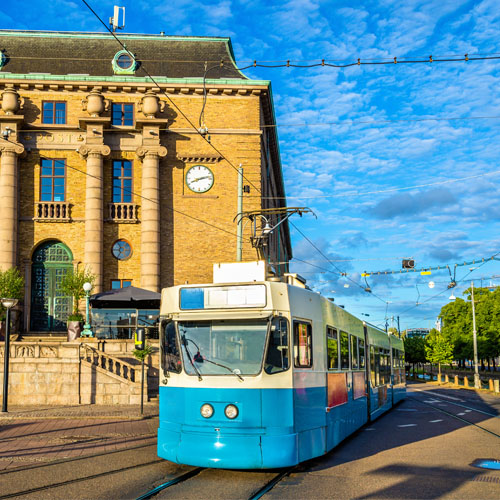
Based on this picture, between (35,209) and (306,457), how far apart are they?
27.0 meters

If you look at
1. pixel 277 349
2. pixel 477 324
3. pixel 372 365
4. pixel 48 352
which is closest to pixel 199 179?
pixel 48 352

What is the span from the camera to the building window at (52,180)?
34.1 meters

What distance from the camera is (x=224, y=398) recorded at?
373 inches

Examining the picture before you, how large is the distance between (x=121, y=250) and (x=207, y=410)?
82.9 ft

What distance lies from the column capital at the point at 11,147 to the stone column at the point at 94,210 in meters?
2.88

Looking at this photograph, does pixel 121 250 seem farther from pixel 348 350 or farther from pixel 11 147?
pixel 348 350

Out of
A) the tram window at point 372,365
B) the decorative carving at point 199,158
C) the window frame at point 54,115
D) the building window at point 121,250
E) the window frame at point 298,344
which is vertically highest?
the window frame at point 54,115

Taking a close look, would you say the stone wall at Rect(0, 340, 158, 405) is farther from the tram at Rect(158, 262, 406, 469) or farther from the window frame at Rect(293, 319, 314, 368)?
the window frame at Rect(293, 319, 314, 368)

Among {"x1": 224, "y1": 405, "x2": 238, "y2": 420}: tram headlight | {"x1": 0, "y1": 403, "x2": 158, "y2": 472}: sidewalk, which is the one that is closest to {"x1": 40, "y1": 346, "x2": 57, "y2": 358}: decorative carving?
{"x1": 0, "y1": 403, "x2": 158, "y2": 472}: sidewalk

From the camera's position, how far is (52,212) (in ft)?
111

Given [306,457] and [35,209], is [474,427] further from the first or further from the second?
[35,209]

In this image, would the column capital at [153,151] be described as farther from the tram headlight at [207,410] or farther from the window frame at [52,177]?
the tram headlight at [207,410]

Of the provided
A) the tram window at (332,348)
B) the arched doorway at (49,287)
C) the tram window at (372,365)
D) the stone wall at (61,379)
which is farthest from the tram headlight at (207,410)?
the arched doorway at (49,287)

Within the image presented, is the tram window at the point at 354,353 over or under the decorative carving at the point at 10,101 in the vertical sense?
under
